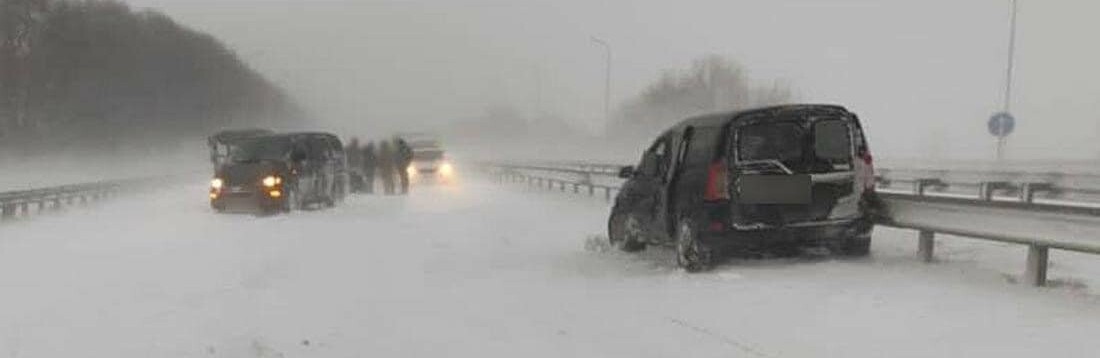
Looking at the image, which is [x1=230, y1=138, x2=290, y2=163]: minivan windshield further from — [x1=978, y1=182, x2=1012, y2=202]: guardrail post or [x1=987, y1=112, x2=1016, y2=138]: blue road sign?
[x1=987, y1=112, x2=1016, y2=138]: blue road sign

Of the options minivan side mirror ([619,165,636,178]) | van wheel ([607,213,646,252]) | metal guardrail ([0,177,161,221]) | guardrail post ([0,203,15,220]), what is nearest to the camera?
van wheel ([607,213,646,252])

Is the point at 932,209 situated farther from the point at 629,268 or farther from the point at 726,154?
the point at 629,268

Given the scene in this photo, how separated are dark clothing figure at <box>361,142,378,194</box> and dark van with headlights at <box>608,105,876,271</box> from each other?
2215cm

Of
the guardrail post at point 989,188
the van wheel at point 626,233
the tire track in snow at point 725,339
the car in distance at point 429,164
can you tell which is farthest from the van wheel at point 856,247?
the car in distance at point 429,164

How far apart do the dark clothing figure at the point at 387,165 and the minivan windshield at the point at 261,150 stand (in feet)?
24.4

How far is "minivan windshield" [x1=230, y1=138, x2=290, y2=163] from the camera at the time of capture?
23.1 metres

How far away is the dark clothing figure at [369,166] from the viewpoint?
32.1m

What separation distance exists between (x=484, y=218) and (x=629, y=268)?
9274 mm

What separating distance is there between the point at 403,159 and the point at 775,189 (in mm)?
22249

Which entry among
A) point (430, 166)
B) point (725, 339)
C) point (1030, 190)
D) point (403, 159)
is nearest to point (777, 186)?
point (725, 339)

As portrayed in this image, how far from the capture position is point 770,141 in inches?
408

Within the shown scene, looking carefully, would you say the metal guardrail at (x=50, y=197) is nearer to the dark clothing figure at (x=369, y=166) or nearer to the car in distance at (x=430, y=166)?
the dark clothing figure at (x=369, y=166)

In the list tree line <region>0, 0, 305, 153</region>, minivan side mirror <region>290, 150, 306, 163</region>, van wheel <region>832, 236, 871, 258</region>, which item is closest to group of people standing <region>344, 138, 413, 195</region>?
minivan side mirror <region>290, 150, 306, 163</region>

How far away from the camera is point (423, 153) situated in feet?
151
